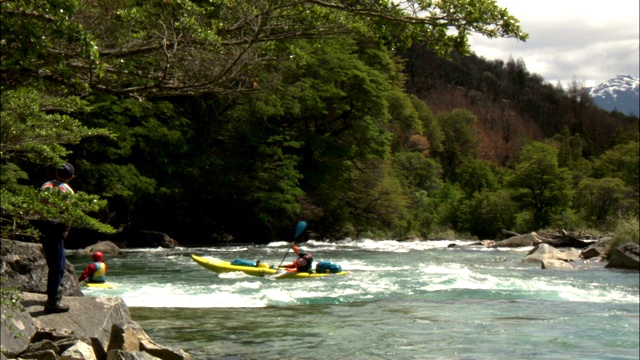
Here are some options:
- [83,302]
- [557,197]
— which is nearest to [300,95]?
[557,197]

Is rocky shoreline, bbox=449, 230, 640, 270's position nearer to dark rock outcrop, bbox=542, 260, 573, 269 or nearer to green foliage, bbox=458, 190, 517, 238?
dark rock outcrop, bbox=542, 260, 573, 269

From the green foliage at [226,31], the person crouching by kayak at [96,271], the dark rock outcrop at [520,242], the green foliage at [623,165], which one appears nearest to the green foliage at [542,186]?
the green foliage at [623,165]

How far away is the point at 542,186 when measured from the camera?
40.3 metres

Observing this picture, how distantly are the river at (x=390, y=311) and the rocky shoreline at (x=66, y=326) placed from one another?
1.01m

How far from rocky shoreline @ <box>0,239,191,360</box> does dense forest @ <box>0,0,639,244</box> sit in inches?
36.8

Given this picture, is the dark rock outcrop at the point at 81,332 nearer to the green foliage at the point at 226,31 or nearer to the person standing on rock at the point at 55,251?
the person standing on rock at the point at 55,251

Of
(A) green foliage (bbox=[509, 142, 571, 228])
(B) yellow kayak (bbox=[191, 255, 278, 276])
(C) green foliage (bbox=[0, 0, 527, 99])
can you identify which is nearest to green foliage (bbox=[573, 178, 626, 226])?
(A) green foliage (bbox=[509, 142, 571, 228])

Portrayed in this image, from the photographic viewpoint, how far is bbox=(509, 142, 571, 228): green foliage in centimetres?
3944

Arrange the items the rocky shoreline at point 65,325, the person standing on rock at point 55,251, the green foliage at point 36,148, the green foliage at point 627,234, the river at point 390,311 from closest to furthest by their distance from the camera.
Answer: the green foliage at point 36,148 → the rocky shoreline at point 65,325 → the person standing on rock at point 55,251 → the river at point 390,311 → the green foliage at point 627,234

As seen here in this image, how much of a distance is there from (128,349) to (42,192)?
2677mm

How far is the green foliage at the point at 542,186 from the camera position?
39.4m

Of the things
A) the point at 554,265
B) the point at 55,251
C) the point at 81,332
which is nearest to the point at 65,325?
the point at 81,332

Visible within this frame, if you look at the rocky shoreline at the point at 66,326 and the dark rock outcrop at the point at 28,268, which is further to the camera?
the dark rock outcrop at the point at 28,268

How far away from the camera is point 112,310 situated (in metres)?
7.08
